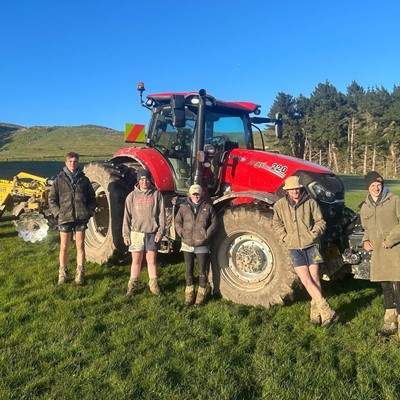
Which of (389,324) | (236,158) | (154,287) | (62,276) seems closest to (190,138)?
(236,158)

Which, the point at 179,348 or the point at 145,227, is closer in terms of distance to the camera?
the point at 179,348

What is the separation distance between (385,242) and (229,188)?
7.85ft

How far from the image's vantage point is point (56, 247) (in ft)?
26.0

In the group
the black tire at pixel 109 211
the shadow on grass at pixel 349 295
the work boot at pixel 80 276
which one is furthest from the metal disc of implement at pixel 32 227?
the shadow on grass at pixel 349 295

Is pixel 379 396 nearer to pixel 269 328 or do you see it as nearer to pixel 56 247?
pixel 269 328

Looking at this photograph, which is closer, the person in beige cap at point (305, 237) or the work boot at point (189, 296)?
the person in beige cap at point (305, 237)

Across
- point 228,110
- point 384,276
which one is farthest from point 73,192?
point 384,276

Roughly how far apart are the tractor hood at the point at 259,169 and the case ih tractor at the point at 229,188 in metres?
0.01

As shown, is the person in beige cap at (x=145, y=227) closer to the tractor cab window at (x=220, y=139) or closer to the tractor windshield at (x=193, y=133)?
the tractor cab window at (x=220, y=139)

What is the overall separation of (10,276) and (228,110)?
422cm

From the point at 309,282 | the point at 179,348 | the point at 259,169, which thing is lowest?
the point at 179,348

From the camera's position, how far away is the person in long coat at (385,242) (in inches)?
167

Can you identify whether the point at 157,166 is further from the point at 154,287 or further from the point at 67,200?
the point at 154,287

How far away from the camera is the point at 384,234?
4281 millimetres
